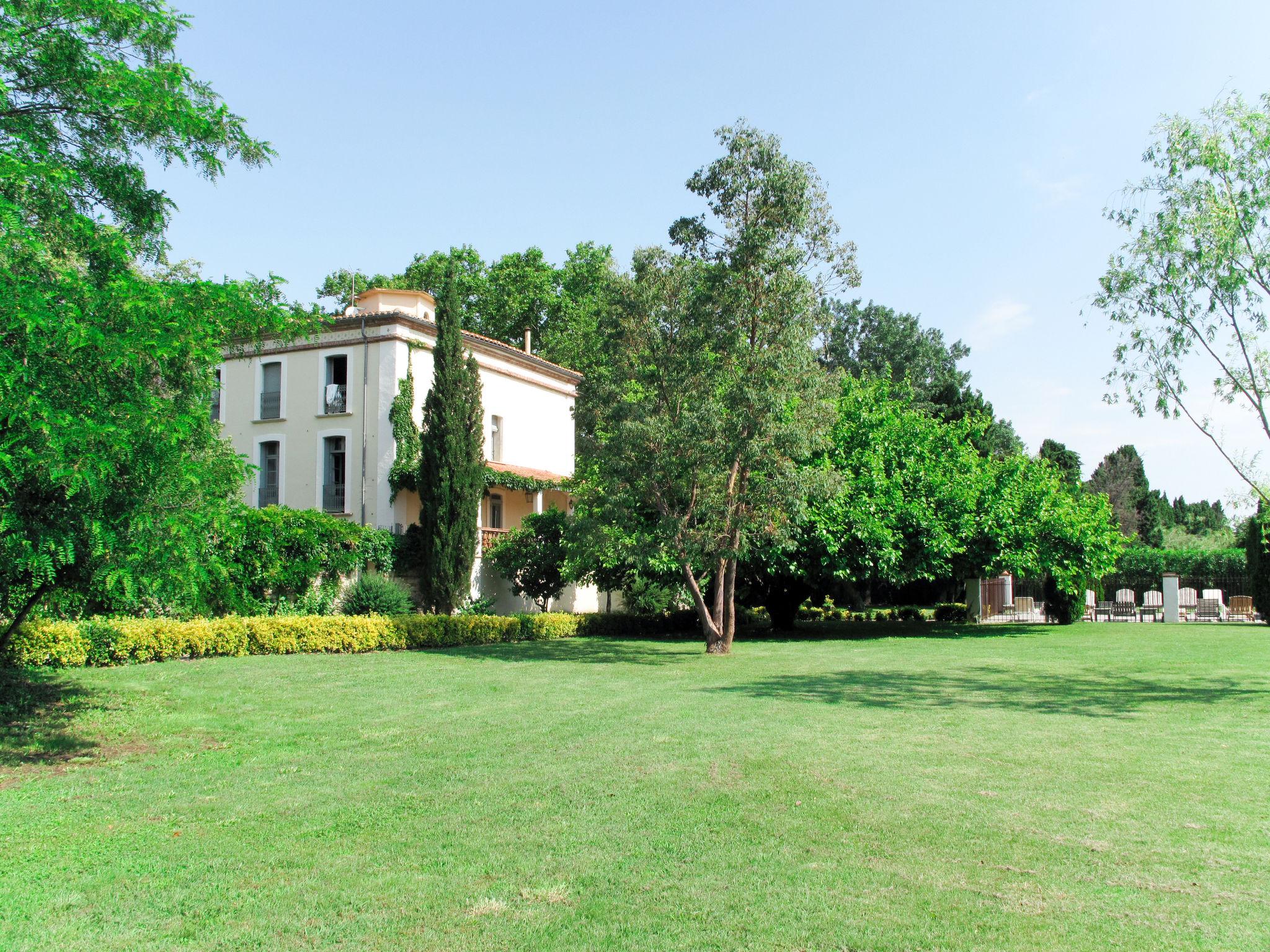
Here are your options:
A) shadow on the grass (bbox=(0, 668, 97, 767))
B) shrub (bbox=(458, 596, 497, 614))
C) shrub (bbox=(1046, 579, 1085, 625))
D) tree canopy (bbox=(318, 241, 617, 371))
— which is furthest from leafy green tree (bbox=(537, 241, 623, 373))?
shadow on the grass (bbox=(0, 668, 97, 767))

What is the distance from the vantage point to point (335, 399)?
30.2m

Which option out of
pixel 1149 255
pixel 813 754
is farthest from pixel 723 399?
pixel 813 754

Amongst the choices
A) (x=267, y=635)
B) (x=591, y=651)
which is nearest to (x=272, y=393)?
(x=267, y=635)

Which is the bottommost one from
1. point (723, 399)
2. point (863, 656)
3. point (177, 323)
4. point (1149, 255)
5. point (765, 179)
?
point (863, 656)

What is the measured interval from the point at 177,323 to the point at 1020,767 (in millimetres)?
7796

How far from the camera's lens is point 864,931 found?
4.11 m

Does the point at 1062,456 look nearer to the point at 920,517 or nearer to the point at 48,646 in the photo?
the point at 920,517

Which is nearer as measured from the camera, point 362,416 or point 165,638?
point 165,638

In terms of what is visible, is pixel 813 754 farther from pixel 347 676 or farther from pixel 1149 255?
pixel 1149 255

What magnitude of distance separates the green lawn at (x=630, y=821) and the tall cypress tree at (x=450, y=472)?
42.4 feet

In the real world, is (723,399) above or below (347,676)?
above

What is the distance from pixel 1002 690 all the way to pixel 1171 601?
25.3 metres

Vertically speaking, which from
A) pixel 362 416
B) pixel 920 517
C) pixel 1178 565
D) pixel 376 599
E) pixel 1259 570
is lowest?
pixel 376 599

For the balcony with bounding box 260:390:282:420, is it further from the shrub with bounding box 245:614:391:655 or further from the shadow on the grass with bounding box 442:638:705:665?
the shadow on the grass with bounding box 442:638:705:665
